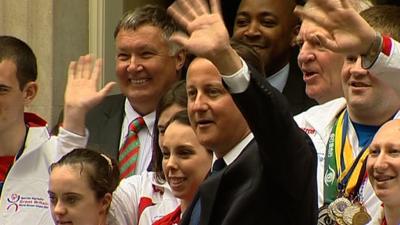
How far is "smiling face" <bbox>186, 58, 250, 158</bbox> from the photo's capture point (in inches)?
226

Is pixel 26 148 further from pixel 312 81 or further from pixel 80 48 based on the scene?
pixel 80 48

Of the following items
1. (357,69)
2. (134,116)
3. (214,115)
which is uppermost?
(357,69)

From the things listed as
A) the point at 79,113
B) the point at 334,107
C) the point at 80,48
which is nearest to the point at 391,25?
the point at 334,107

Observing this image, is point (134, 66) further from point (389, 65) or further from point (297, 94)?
point (389, 65)

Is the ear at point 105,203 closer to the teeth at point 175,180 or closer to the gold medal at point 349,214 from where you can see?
the teeth at point 175,180

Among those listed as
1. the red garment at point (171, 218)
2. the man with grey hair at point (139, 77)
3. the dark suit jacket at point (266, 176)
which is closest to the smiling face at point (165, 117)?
the red garment at point (171, 218)

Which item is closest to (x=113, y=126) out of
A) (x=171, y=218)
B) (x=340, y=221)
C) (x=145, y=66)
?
(x=145, y=66)

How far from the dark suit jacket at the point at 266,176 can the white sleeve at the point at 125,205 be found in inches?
45.9

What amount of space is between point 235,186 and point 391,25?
112 centimetres

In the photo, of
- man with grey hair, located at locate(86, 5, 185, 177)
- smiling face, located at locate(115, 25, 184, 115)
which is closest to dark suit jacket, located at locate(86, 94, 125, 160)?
man with grey hair, located at locate(86, 5, 185, 177)

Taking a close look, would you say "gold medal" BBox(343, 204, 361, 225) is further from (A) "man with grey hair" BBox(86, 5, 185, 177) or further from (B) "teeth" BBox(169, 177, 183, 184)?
(A) "man with grey hair" BBox(86, 5, 185, 177)

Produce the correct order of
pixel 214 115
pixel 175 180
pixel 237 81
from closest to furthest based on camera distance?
pixel 237 81, pixel 214 115, pixel 175 180

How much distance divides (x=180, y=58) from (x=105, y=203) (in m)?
1.26

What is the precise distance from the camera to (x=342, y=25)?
5.37 m
